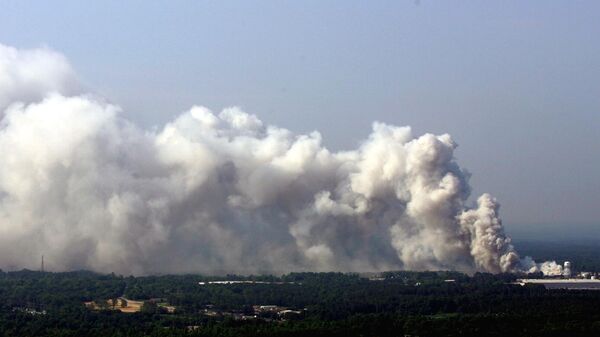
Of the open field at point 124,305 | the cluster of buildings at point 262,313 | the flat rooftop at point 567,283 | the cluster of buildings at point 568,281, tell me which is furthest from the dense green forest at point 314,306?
the cluster of buildings at point 568,281

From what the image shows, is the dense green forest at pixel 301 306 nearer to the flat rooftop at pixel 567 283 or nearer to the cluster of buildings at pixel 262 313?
the cluster of buildings at pixel 262 313

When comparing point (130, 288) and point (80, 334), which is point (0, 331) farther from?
point (130, 288)

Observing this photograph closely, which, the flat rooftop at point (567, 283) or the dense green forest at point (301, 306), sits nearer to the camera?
the dense green forest at point (301, 306)

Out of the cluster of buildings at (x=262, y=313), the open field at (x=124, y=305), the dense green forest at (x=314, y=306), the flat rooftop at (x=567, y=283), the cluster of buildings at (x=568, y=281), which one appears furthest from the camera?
the cluster of buildings at (x=568, y=281)

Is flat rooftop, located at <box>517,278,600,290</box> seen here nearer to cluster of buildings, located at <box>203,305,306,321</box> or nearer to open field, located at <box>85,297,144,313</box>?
cluster of buildings, located at <box>203,305,306,321</box>

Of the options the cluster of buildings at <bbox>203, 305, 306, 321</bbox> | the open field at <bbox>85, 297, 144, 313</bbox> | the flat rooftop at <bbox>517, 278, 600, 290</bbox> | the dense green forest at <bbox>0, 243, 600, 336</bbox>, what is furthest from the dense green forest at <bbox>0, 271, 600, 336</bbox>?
the flat rooftop at <bbox>517, 278, 600, 290</bbox>

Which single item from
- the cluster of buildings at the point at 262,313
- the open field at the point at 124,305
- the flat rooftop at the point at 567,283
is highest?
the flat rooftop at the point at 567,283

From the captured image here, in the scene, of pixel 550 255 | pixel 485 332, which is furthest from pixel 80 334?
pixel 550 255

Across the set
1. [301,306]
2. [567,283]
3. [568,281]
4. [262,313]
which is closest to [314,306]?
[301,306]

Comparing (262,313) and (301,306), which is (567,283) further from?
(262,313)

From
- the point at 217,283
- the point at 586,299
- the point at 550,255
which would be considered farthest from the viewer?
the point at 550,255
